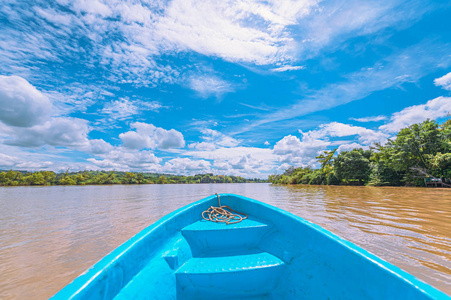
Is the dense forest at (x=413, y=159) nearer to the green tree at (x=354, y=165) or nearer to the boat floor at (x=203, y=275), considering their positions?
the green tree at (x=354, y=165)

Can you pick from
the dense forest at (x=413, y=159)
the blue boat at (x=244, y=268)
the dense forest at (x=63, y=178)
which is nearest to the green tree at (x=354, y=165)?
the dense forest at (x=413, y=159)

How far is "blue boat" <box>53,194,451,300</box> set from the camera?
1.08 metres

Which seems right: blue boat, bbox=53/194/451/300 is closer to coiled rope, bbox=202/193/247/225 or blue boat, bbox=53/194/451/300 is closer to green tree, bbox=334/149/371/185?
coiled rope, bbox=202/193/247/225

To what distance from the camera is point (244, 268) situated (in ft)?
5.60

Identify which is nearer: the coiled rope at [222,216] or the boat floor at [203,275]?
the boat floor at [203,275]

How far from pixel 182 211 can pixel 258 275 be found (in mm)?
1255

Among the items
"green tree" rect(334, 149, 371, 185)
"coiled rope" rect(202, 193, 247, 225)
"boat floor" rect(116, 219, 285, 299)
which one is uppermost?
"green tree" rect(334, 149, 371, 185)

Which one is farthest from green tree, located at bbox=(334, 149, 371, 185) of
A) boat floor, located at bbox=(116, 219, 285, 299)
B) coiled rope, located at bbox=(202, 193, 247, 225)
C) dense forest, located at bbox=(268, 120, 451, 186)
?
boat floor, located at bbox=(116, 219, 285, 299)

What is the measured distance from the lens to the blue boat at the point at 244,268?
1075 millimetres

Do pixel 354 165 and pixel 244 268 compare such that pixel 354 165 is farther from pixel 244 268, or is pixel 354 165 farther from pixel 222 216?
pixel 244 268

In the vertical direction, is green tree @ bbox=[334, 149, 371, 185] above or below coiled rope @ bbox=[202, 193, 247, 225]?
above

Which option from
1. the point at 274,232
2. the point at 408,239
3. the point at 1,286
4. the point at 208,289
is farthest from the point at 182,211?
the point at 408,239

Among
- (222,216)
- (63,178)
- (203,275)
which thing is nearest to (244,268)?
(203,275)

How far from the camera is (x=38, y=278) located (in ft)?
9.36
